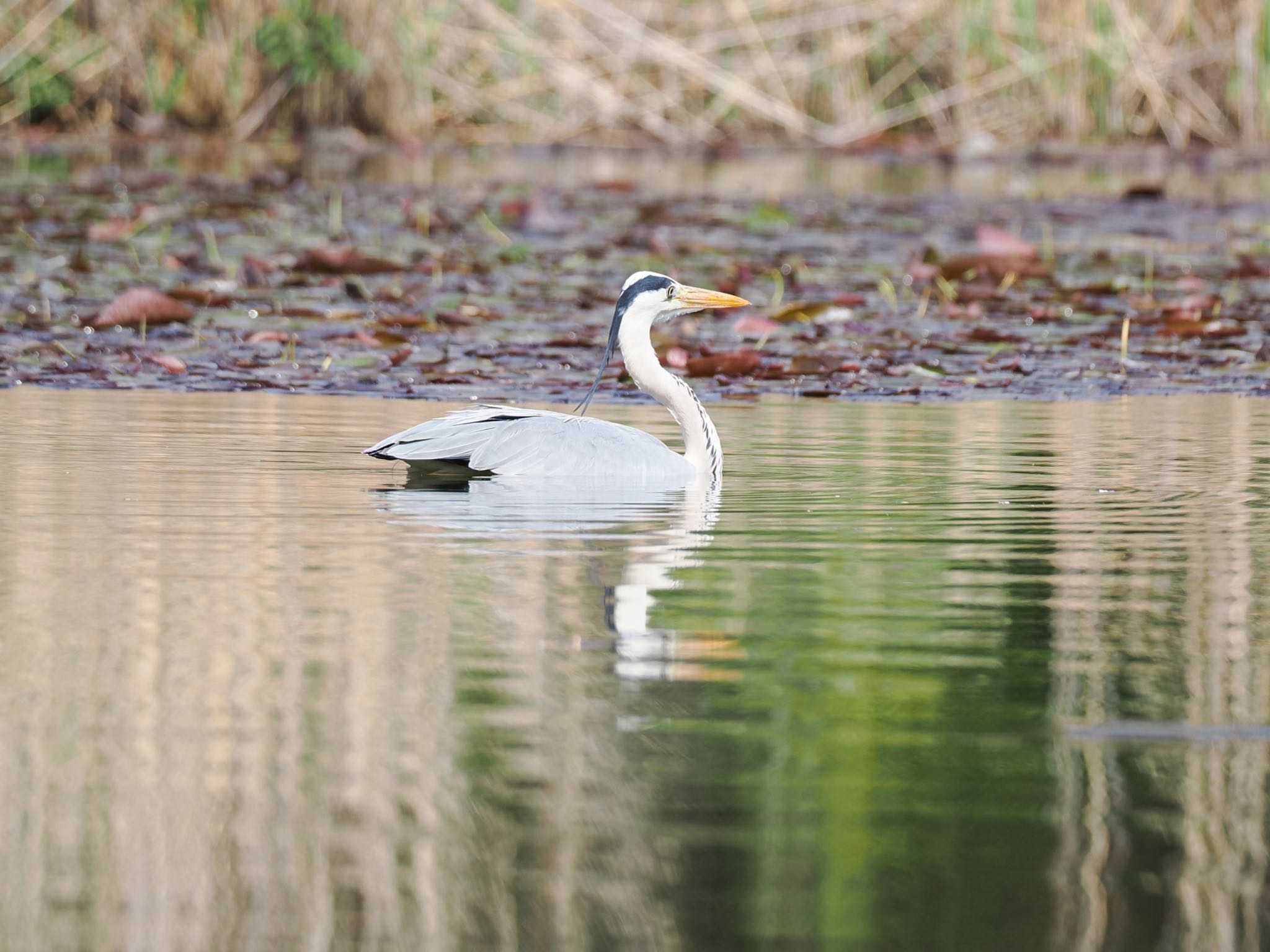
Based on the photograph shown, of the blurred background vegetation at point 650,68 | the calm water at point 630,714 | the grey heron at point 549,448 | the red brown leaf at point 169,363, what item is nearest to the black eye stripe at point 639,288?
the grey heron at point 549,448

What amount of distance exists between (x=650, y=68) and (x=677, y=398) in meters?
13.8

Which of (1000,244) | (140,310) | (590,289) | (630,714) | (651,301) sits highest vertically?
(1000,244)

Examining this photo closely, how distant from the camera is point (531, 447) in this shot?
630 cm

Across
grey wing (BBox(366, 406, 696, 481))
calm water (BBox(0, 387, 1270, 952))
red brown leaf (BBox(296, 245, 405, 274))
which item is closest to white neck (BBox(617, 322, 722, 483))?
grey wing (BBox(366, 406, 696, 481))

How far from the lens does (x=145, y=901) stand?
273 cm

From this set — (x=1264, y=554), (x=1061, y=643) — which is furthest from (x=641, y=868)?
(x=1264, y=554)

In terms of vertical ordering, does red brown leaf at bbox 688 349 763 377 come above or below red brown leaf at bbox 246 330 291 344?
below

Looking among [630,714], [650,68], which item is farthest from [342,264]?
[650,68]

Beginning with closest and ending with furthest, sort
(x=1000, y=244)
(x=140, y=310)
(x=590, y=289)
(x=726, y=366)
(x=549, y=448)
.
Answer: (x=549, y=448) → (x=726, y=366) → (x=140, y=310) → (x=590, y=289) → (x=1000, y=244)

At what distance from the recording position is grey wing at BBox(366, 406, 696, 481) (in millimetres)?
6287

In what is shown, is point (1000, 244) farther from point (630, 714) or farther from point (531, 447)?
point (630, 714)

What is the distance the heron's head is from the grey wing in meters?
0.73

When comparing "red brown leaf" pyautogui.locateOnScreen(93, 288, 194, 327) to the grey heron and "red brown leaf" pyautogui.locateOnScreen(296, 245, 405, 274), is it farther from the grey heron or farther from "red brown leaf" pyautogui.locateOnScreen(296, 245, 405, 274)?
the grey heron

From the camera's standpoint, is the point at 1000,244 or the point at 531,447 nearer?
the point at 531,447
